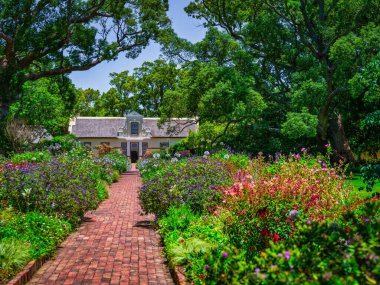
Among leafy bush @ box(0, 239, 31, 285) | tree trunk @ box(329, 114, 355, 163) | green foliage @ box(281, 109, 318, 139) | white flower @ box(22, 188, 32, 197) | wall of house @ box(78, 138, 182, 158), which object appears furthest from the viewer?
wall of house @ box(78, 138, 182, 158)

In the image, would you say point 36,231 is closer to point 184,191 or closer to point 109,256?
point 109,256

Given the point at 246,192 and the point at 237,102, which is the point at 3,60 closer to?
the point at 237,102

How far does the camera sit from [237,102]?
23.2m

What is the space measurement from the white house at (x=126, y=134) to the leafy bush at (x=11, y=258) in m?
45.3

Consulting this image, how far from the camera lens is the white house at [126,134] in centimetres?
5278

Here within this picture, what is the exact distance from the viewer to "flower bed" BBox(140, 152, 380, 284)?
340 cm

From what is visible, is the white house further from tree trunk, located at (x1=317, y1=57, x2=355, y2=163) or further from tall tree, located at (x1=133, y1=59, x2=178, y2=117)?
tree trunk, located at (x1=317, y1=57, x2=355, y2=163)

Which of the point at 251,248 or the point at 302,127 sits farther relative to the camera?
the point at 302,127

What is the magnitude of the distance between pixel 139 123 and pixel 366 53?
34.3m

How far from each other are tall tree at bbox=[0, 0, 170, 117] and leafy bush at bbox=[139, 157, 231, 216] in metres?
17.3

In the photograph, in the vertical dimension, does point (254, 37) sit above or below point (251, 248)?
above

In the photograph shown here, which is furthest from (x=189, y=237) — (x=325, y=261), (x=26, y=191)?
(x=325, y=261)

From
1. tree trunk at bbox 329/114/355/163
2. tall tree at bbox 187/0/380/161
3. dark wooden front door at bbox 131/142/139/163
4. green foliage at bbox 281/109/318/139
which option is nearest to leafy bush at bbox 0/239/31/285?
green foliage at bbox 281/109/318/139

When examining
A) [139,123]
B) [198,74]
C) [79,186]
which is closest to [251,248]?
[79,186]
